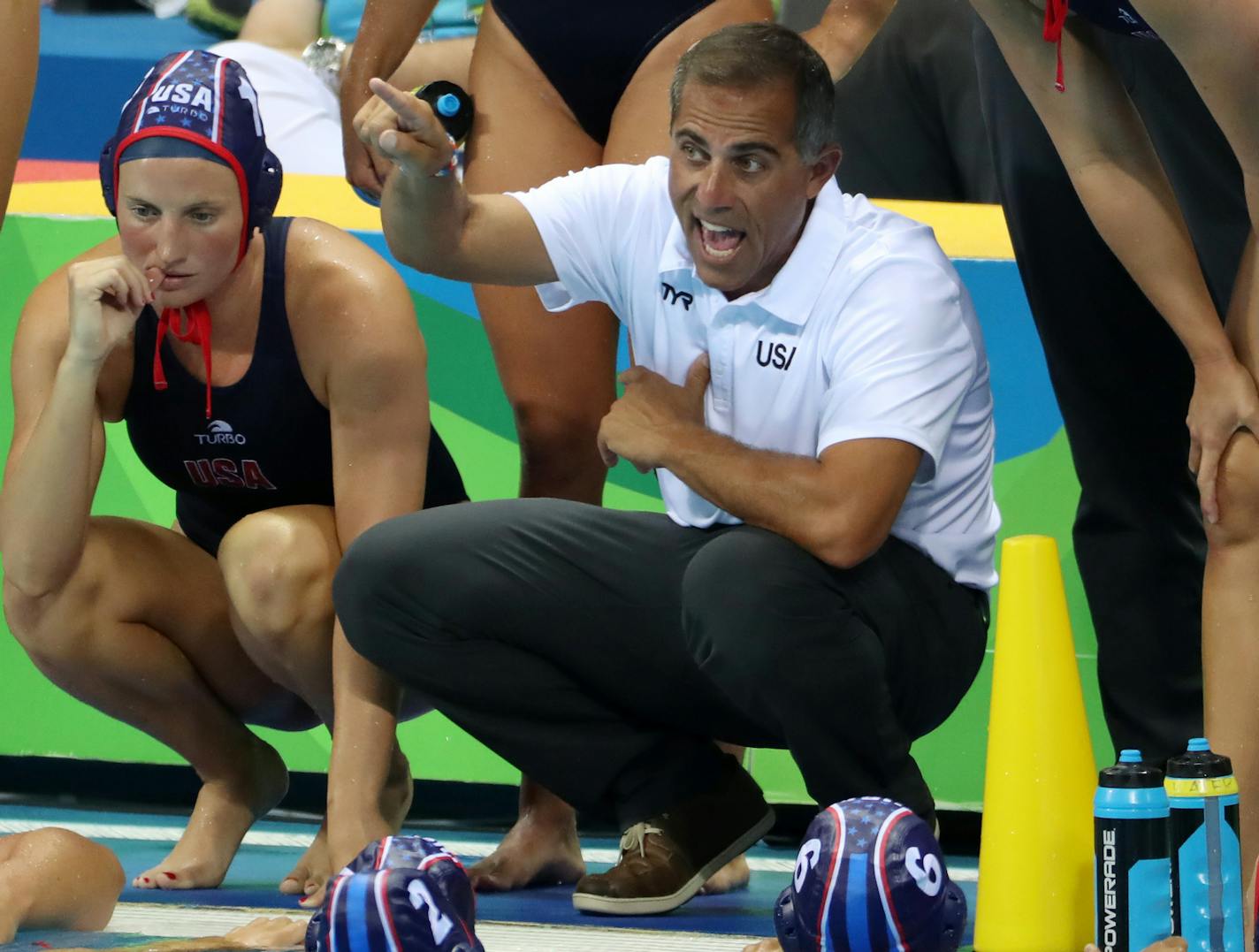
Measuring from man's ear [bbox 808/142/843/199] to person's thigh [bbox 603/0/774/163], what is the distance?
32 centimetres

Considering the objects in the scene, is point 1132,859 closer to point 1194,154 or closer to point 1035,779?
point 1035,779

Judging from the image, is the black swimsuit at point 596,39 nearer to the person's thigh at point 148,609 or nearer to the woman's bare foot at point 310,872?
the person's thigh at point 148,609

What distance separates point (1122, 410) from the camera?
305cm

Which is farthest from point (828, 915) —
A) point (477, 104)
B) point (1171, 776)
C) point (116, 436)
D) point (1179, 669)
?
point (116, 436)

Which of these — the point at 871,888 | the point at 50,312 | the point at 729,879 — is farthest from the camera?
the point at 729,879

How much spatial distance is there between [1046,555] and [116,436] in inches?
78.8

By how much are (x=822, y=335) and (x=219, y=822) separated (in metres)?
1.20

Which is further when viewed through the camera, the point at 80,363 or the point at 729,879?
the point at 729,879

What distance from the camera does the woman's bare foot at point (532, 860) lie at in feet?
9.51

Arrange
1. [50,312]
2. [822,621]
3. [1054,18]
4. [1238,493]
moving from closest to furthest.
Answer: [1238,493] → [1054,18] → [822,621] → [50,312]

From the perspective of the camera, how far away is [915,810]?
2590mm

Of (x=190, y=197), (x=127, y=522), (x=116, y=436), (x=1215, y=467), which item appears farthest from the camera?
(x=116, y=436)

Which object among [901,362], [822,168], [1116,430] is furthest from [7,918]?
[1116,430]

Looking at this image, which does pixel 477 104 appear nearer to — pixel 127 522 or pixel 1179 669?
pixel 127 522
